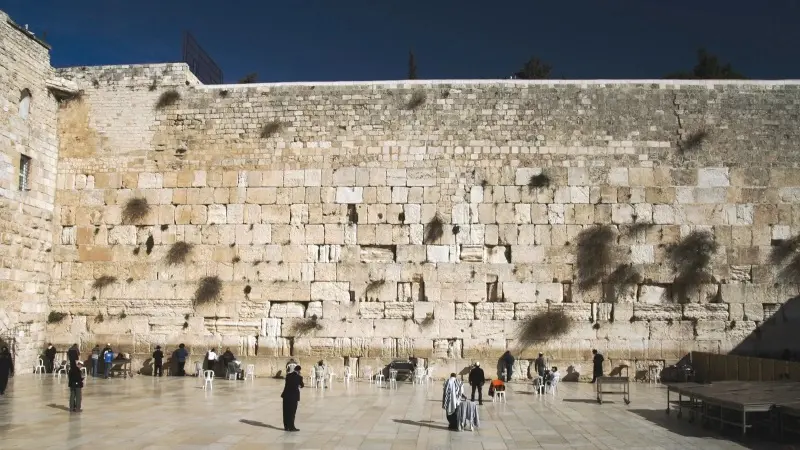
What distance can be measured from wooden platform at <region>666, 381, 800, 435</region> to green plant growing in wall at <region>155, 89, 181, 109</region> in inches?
493

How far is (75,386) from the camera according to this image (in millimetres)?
10047

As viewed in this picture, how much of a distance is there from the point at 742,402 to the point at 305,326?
9.58 metres

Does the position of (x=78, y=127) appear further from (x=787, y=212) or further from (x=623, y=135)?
(x=787, y=212)

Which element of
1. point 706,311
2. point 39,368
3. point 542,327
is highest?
point 706,311

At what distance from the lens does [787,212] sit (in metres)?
15.3

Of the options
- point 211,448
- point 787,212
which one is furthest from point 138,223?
point 787,212

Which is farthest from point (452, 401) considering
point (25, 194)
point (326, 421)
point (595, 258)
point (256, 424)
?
point (25, 194)

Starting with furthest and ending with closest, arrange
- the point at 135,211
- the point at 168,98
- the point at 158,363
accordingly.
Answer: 1. the point at 168,98
2. the point at 135,211
3. the point at 158,363

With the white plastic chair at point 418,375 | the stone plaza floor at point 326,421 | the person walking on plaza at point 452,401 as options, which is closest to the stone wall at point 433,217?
the white plastic chair at point 418,375

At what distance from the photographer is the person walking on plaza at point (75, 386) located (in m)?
9.95

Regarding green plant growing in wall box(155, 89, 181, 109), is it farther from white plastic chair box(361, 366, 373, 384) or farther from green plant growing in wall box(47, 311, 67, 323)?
white plastic chair box(361, 366, 373, 384)

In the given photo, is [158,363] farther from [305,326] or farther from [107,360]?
[305,326]

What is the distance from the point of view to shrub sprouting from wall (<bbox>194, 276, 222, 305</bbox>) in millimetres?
15680

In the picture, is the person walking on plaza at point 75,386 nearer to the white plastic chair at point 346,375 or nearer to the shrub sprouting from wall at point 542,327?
the white plastic chair at point 346,375
